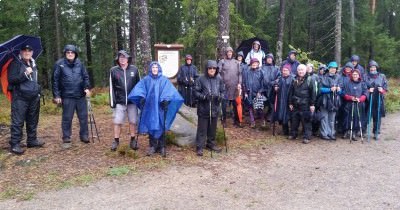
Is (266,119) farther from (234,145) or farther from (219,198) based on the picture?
(219,198)

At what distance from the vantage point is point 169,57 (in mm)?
11156

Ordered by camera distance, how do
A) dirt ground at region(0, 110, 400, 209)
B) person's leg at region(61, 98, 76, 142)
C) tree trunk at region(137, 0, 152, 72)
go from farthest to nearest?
1. tree trunk at region(137, 0, 152, 72)
2. person's leg at region(61, 98, 76, 142)
3. dirt ground at region(0, 110, 400, 209)

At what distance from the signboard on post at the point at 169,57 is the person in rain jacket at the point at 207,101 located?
313 centimetres

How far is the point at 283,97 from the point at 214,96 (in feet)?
8.79

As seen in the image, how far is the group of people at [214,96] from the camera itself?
766cm

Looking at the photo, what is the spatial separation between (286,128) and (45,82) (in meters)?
20.6

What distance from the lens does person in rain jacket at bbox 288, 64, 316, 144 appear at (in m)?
9.27

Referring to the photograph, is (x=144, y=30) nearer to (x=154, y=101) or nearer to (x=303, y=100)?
(x=154, y=101)

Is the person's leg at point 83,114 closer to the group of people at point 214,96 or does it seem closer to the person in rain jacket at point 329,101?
the group of people at point 214,96

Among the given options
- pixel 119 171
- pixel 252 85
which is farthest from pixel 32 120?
pixel 252 85

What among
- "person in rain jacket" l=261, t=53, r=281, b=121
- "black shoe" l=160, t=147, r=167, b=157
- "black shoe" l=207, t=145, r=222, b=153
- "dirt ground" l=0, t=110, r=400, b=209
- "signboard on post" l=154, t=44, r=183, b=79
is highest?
"signboard on post" l=154, t=44, r=183, b=79

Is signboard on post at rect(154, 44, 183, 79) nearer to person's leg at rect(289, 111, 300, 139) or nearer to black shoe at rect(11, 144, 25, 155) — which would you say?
person's leg at rect(289, 111, 300, 139)

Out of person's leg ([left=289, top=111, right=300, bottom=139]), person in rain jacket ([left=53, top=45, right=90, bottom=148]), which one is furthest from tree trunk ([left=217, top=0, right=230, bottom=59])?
person in rain jacket ([left=53, top=45, right=90, bottom=148])

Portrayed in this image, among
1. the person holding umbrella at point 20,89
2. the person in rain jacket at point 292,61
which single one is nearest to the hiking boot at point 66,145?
the person holding umbrella at point 20,89
